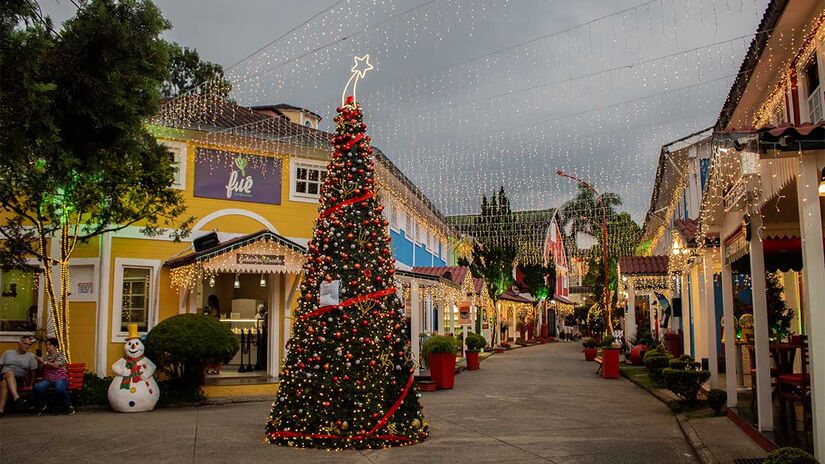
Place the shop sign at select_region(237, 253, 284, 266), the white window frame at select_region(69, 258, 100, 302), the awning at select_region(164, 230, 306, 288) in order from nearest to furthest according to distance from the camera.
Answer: the awning at select_region(164, 230, 306, 288) < the shop sign at select_region(237, 253, 284, 266) < the white window frame at select_region(69, 258, 100, 302)

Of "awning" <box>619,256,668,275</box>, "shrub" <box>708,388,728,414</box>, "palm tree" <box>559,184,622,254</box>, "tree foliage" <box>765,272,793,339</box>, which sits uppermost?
"palm tree" <box>559,184,622,254</box>

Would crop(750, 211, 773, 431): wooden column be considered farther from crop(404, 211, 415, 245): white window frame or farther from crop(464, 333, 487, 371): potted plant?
crop(404, 211, 415, 245): white window frame

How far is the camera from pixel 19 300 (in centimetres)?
1609

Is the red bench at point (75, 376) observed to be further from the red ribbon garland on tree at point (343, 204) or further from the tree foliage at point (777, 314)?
the tree foliage at point (777, 314)

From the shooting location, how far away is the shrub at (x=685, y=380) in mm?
12336

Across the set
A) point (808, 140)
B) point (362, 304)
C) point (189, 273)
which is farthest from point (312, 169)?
point (808, 140)

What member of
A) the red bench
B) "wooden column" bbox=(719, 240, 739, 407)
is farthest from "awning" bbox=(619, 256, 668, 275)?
the red bench

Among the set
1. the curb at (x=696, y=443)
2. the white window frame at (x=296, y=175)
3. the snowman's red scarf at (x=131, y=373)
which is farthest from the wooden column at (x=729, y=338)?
the white window frame at (x=296, y=175)

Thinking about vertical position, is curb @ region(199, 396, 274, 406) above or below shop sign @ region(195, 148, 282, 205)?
below

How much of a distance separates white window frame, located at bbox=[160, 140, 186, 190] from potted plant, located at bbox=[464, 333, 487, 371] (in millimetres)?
10450

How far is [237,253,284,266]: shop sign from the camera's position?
15930 millimetres

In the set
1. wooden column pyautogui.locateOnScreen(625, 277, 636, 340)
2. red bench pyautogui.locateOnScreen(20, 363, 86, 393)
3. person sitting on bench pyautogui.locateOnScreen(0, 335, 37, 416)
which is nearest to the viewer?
person sitting on bench pyautogui.locateOnScreen(0, 335, 37, 416)

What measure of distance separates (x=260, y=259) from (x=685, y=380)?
913cm

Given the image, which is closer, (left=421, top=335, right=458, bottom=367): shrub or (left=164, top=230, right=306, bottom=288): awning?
(left=164, top=230, right=306, bottom=288): awning
